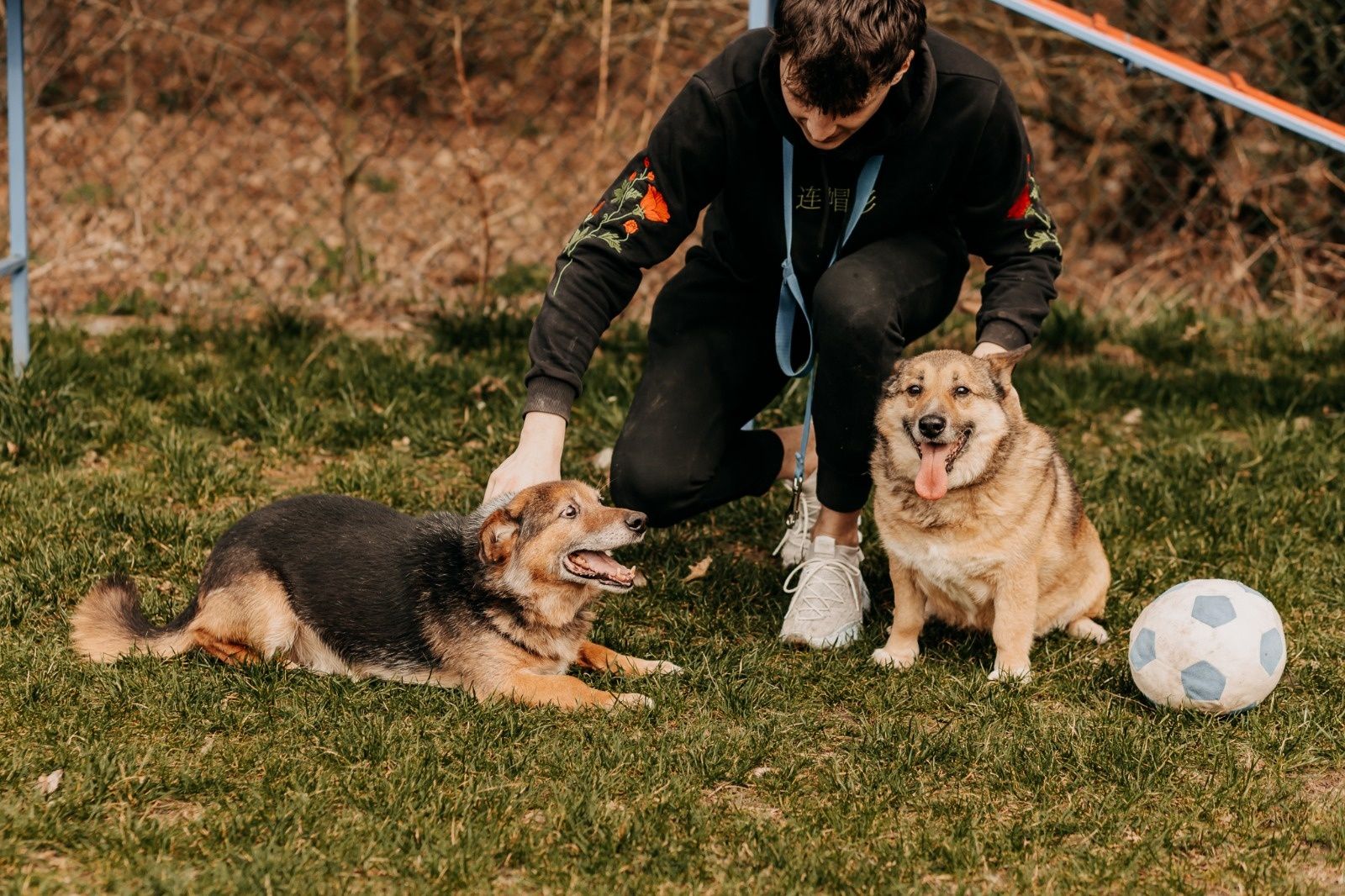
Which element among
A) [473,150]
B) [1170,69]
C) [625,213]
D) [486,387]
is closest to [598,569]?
[625,213]

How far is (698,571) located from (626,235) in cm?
118

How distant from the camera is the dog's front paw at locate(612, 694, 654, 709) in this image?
3.53 m

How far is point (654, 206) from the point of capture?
3916mm

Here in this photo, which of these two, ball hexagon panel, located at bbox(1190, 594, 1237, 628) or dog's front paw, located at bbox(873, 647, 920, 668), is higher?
ball hexagon panel, located at bbox(1190, 594, 1237, 628)

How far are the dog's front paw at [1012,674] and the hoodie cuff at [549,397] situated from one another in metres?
1.35

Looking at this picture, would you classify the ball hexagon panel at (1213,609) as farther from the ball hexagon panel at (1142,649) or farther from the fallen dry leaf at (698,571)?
the fallen dry leaf at (698,571)

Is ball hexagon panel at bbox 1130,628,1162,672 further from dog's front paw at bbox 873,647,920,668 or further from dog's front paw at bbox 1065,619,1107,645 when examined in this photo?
dog's front paw at bbox 873,647,920,668

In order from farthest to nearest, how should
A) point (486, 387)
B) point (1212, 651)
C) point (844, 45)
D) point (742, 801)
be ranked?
1. point (486, 387)
2. point (1212, 651)
3. point (844, 45)
4. point (742, 801)

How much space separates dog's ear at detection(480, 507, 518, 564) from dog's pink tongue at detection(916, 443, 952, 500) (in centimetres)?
108

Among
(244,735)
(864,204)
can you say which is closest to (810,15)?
(864,204)

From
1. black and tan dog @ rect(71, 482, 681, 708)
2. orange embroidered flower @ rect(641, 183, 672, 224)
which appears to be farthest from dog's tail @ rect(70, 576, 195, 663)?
orange embroidered flower @ rect(641, 183, 672, 224)

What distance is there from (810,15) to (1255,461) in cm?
299

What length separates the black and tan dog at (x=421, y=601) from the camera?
11.7 feet

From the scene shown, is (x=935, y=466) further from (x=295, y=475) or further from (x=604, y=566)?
(x=295, y=475)
